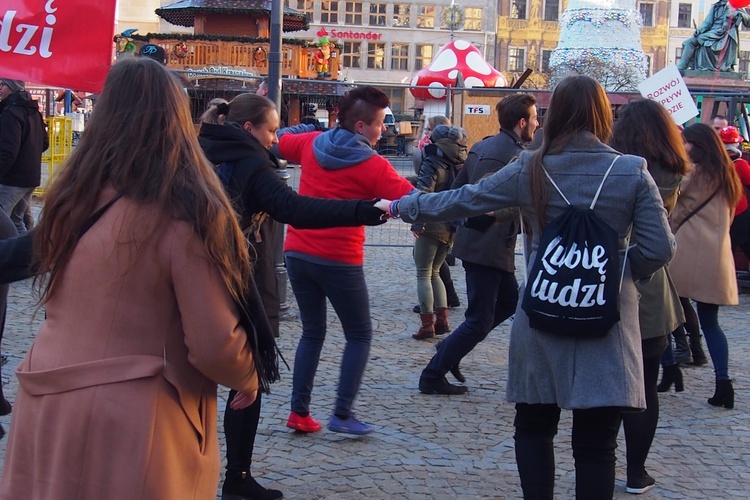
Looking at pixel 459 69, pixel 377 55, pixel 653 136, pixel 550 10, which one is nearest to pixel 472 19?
pixel 550 10

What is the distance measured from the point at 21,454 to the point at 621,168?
2.09 metres

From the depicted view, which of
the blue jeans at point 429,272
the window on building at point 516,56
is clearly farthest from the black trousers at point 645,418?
the window on building at point 516,56

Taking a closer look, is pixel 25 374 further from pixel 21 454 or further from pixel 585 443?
pixel 585 443

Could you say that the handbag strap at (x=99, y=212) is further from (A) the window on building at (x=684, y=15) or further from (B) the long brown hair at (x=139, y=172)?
(A) the window on building at (x=684, y=15)

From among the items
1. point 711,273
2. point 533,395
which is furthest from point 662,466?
point 533,395

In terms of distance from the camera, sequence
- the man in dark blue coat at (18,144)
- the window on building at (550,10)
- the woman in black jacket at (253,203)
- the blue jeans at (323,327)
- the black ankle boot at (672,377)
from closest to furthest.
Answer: the woman in black jacket at (253,203) < the blue jeans at (323,327) < the black ankle boot at (672,377) < the man in dark blue coat at (18,144) < the window on building at (550,10)

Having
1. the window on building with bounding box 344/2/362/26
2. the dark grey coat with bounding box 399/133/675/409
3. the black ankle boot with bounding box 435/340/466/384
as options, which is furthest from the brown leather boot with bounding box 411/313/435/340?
the window on building with bounding box 344/2/362/26

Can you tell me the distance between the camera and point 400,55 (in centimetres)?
6381

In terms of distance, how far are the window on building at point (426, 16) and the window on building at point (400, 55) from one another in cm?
180

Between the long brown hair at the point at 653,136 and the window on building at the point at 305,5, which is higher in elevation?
the window on building at the point at 305,5

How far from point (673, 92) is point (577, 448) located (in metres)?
6.10

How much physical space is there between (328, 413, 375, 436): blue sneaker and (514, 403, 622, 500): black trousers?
1720mm

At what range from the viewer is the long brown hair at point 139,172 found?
232cm

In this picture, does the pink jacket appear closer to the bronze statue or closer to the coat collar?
the coat collar
